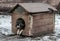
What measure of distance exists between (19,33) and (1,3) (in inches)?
202

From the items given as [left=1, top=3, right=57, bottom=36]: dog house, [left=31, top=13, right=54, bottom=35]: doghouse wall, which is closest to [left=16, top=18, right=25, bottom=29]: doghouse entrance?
[left=1, top=3, right=57, bottom=36]: dog house

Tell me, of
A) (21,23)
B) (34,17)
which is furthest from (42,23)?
(21,23)

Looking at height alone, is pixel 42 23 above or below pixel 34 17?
below

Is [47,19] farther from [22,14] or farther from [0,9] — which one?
[0,9]

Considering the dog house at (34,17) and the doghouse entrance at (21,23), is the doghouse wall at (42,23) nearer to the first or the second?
the dog house at (34,17)

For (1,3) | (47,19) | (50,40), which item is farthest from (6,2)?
(50,40)

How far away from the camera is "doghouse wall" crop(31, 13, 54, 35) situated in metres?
4.03

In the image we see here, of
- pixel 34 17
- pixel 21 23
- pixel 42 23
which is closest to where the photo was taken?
pixel 34 17

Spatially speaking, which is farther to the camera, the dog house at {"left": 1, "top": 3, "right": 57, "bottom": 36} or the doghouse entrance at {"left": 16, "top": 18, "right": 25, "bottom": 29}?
the doghouse entrance at {"left": 16, "top": 18, "right": 25, "bottom": 29}

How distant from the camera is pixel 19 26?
4109mm

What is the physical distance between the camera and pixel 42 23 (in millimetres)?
4234

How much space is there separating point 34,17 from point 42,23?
32 cm

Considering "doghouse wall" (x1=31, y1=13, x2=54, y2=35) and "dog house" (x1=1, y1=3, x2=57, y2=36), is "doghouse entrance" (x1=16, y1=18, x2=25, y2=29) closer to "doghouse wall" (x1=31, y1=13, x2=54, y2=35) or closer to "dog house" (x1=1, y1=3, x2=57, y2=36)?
"dog house" (x1=1, y1=3, x2=57, y2=36)

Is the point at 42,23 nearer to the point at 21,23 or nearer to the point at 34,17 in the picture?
the point at 34,17
